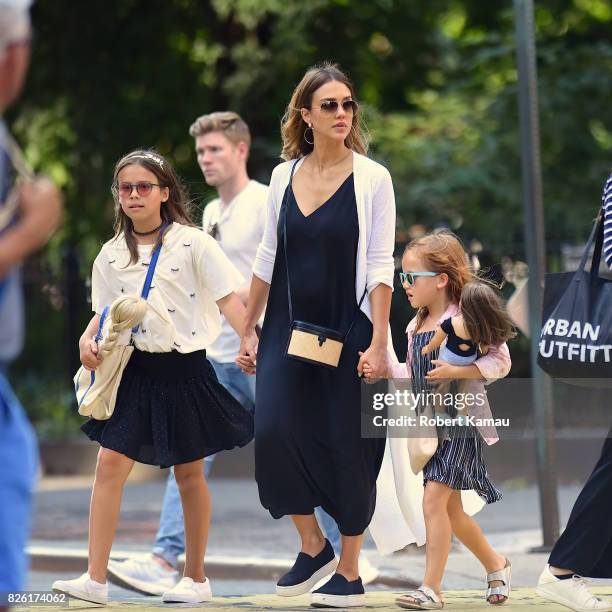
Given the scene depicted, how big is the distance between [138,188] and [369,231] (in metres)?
1.01

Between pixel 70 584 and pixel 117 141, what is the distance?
479 inches

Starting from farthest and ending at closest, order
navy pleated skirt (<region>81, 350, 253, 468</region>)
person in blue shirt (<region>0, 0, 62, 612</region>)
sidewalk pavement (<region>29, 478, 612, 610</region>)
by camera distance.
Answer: sidewalk pavement (<region>29, 478, 612, 610</region>) < navy pleated skirt (<region>81, 350, 253, 468</region>) < person in blue shirt (<region>0, 0, 62, 612</region>)

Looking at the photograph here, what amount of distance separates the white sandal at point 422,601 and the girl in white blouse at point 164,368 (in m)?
0.93

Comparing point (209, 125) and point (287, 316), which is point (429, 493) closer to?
point (287, 316)

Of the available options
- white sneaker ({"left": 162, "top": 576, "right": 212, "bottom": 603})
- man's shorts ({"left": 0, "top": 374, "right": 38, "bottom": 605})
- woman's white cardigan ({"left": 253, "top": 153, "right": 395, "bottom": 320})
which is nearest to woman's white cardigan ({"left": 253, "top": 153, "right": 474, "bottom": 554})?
woman's white cardigan ({"left": 253, "top": 153, "right": 395, "bottom": 320})

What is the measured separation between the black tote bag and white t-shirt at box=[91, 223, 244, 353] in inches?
53.5

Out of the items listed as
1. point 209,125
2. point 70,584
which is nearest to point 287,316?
point 70,584

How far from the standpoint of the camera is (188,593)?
6.14 m

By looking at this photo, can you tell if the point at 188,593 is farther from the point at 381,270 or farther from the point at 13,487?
the point at 13,487

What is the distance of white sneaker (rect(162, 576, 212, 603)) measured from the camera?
20.1 ft

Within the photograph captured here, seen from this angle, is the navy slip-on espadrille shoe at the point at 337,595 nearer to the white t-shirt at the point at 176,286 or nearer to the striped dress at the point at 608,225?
the white t-shirt at the point at 176,286

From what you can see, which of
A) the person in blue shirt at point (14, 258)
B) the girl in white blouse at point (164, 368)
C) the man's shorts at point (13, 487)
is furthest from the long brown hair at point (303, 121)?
the man's shorts at point (13, 487)

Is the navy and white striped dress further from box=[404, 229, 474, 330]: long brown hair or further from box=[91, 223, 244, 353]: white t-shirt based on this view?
box=[91, 223, 244, 353]: white t-shirt

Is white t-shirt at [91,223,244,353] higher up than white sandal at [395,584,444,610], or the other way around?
white t-shirt at [91,223,244,353]
